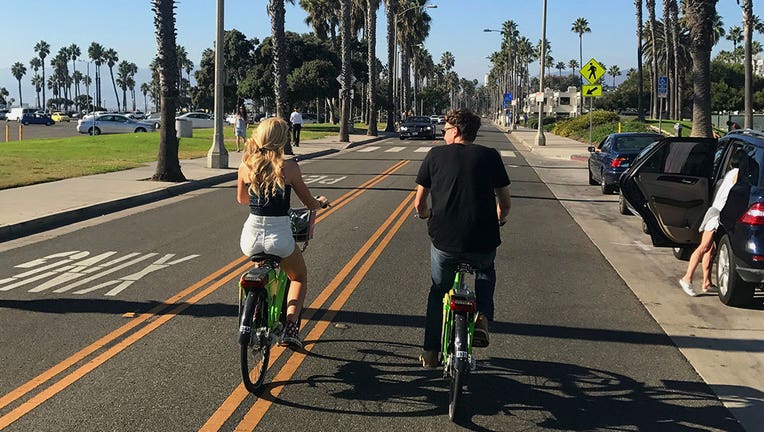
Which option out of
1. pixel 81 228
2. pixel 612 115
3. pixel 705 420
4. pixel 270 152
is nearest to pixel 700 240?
pixel 705 420

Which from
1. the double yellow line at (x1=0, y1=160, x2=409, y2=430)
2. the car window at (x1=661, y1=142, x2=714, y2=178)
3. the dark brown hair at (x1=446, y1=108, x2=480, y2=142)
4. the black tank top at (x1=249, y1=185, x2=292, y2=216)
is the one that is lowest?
the double yellow line at (x1=0, y1=160, x2=409, y2=430)

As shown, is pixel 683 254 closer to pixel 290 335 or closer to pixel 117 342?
pixel 290 335

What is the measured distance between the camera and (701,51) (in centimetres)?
2162

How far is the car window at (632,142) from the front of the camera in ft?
54.6

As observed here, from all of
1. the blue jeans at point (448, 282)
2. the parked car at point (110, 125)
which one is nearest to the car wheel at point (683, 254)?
the blue jeans at point (448, 282)

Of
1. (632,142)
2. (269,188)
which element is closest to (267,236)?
(269,188)

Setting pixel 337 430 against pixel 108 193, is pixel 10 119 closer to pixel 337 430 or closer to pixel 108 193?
pixel 108 193

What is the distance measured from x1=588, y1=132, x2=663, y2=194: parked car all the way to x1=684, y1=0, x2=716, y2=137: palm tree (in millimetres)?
5888

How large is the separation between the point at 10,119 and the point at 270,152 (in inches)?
3227

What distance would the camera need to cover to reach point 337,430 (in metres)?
4.34

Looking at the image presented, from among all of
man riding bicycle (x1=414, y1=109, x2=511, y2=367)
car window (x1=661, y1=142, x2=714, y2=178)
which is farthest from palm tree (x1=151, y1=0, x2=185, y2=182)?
man riding bicycle (x1=414, y1=109, x2=511, y2=367)

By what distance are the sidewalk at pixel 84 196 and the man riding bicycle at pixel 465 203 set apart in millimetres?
8556

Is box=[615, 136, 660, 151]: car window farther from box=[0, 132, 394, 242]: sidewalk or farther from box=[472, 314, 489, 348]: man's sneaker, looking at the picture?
box=[472, 314, 489, 348]: man's sneaker

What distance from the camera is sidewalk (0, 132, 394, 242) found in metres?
11.9
